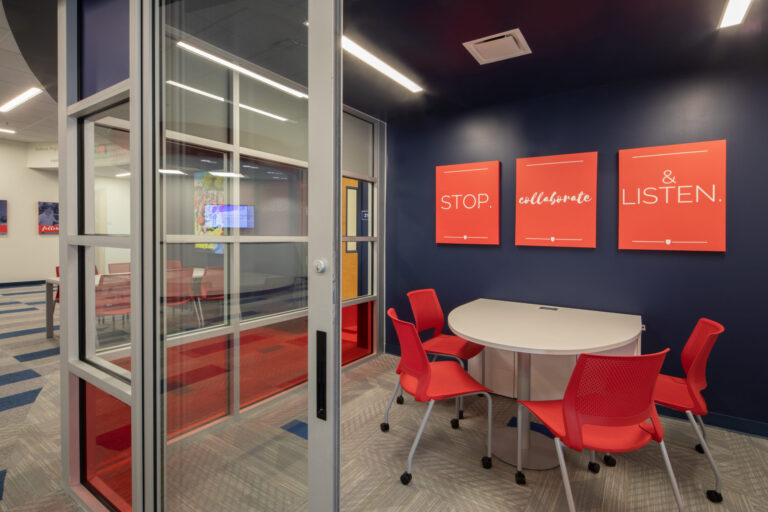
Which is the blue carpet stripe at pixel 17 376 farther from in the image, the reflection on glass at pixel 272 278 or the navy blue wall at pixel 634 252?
the navy blue wall at pixel 634 252

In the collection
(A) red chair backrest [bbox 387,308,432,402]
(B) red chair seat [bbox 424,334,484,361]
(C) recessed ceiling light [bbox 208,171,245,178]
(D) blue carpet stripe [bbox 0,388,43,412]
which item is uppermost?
(C) recessed ceiling light [bbox 208,171,245,178]

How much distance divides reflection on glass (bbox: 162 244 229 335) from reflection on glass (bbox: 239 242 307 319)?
0.41 ft

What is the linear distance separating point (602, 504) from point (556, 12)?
3027 mm

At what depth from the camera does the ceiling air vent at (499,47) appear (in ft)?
8.89

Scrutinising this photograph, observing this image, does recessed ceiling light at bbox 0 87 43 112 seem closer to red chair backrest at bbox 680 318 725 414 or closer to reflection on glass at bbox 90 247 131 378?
reflection on glass at bbox 90 247 131 378

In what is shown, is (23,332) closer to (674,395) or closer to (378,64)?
(378,64)

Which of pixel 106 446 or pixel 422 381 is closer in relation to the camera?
pixel 106 446

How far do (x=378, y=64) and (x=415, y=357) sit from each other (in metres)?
2.36

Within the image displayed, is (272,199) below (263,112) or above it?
below

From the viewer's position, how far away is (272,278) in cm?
147

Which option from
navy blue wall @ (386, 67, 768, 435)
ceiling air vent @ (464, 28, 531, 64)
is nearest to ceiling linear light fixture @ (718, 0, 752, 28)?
navy blue wall @ (386, 67, 768, 435)

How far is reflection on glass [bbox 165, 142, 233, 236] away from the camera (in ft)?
5.37

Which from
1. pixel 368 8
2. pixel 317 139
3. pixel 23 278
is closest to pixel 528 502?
pixel 317 139

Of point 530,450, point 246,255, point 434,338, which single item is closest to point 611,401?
point 530,450
